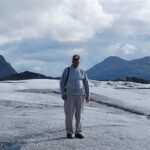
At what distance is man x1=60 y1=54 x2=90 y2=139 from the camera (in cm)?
1384

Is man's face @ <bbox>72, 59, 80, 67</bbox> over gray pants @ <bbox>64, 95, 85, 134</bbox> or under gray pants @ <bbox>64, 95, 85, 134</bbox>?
over

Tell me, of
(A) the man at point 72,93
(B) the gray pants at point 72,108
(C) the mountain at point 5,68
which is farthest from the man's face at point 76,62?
(C) the mountain at point 5,68

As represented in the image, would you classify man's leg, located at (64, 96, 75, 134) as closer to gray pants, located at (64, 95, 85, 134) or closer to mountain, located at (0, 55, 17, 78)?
gray pants, located at (64, 95, 85, 134)

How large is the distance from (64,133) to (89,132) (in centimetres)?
67

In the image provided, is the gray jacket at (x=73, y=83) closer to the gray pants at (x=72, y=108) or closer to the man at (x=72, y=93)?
the man at (x=72, y=93)

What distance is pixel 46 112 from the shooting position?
1889cm

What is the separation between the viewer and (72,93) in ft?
45.5

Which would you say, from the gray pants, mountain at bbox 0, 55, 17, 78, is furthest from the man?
mountain at bbox 0, 55, 17, 78

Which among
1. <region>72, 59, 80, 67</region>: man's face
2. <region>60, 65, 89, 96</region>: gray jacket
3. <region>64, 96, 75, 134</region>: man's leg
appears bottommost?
<region>64, 96, 75, 134</region>: man's leg

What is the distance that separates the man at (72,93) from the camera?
13844 mm

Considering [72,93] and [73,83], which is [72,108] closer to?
[72,93]

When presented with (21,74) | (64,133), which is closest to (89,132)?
(64,133)

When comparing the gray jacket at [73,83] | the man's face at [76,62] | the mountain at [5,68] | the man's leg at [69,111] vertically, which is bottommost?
the man's leg at [69,111]

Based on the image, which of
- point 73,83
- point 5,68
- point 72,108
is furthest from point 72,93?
point 5,68
